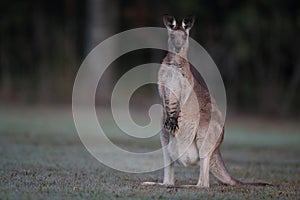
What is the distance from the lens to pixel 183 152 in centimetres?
669

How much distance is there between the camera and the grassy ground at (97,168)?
614 cm

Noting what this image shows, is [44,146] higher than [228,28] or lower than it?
lower

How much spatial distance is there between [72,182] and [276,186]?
2.03m

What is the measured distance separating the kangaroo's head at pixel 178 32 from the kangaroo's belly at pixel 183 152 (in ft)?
3.09

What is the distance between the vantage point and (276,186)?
707 cm

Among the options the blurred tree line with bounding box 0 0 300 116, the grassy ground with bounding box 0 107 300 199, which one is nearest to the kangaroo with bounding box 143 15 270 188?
the grassy ground with bounding box 0 107 300 199

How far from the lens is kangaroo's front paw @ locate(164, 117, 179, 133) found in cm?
664

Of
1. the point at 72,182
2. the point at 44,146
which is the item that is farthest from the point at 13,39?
the point at 72,182

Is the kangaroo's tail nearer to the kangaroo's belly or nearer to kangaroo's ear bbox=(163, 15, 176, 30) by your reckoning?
the kangaroo's belly

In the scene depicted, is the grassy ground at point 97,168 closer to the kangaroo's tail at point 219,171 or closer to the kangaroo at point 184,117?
the kangaroo's tail at point 219,171

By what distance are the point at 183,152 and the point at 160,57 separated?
14.2 metres

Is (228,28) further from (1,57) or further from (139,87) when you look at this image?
(1,57)

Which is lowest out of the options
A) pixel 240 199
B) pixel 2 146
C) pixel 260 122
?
Answer: pixel 240 199

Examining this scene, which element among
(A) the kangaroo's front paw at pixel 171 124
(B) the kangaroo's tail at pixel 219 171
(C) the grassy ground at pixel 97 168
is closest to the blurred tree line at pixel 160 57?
(C) the grassy ground at pixel 97 168
